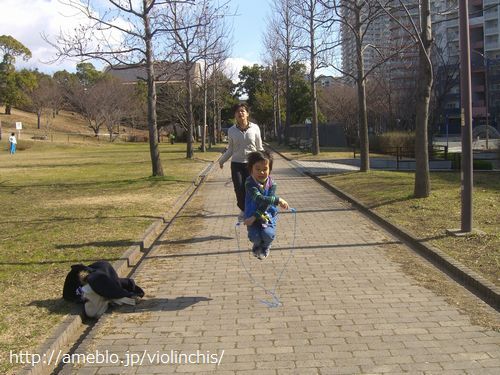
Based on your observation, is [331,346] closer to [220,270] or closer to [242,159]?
[220,270]

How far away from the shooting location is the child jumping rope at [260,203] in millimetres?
5477

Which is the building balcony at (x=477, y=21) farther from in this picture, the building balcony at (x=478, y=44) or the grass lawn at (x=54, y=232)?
the grass lawn at (x=54, y=232)

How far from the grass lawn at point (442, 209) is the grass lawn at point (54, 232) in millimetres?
4396

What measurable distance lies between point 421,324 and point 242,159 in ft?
13.3

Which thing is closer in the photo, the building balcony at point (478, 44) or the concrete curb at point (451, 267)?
the concrete curb at point (451, 267)

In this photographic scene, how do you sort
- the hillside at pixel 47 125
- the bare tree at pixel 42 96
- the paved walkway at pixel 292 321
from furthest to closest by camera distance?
the bare tree at pixel 42 96, the hillside at pixel 47 125, the paved walkway at pixel 292 321

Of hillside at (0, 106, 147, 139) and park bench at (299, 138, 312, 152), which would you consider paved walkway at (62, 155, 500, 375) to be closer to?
park bench at (299, 138, 312, 152)

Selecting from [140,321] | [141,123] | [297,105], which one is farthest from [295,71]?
[140,321]

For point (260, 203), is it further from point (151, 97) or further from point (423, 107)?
point (151, 97)

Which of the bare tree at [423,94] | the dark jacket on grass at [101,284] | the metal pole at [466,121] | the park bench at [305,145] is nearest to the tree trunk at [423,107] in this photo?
the bare tree at [423,94]

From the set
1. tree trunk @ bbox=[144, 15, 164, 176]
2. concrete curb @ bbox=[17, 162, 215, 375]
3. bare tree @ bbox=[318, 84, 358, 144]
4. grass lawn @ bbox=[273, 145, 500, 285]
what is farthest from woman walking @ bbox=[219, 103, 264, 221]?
bare tree @ bbox=[318, 84, 358, 144]

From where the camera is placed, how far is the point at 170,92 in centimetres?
3741

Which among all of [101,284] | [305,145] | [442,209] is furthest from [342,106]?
[101,284]

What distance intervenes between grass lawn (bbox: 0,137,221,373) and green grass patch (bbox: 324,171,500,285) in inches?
173
